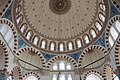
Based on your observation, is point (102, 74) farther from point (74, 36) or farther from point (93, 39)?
point (74, 36)

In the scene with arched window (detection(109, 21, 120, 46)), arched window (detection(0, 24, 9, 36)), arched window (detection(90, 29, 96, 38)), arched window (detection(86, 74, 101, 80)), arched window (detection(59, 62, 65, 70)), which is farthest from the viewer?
arched window (detection(59, 62, 65, 70))

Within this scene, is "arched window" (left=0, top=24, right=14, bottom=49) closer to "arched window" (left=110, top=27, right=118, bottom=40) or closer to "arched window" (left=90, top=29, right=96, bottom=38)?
"arched window" (left=90, top=29, right=96, bottom=38)

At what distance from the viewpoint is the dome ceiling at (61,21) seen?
19.5 metres

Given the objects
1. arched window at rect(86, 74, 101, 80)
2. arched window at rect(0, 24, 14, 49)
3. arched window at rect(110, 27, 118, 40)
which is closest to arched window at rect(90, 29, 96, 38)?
arched window at rect(110, 27, 118, 40)

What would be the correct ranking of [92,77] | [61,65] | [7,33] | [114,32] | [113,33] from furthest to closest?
[61,65] < [92,77] < [7,33] < [113,33] < [114,32]

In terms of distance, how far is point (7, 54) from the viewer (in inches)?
672

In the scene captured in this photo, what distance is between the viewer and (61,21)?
21.4 meters

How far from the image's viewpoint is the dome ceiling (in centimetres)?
1948

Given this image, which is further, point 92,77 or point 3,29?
point 92,77

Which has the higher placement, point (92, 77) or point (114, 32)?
point (114, 32)

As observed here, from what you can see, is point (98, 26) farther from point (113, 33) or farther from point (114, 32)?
point (114, 32)

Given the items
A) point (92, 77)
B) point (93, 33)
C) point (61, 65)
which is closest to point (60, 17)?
point (93, 33)

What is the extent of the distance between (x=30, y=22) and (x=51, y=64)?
4131 millimetres

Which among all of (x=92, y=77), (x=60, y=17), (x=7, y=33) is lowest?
(x=92, y=77)
